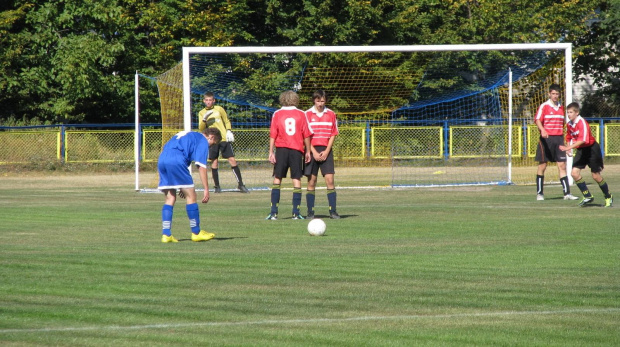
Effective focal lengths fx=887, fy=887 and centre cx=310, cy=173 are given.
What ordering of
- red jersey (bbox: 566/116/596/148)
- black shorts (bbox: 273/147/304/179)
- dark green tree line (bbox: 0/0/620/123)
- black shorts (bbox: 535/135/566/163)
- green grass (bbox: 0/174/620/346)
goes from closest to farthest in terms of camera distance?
1. green grass (bbox: 0/174/620/346)
2. black shorts (bbox: 273/147/304/179)
3. red jersey (bbox: 566/116/596/148)
4. black shorts (bbox: 535/135/566/163)
5. dark green tree line (bbox: 0/0/620/123)

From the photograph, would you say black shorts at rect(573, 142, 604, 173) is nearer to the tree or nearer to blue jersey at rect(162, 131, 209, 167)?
blue jersey at rect(162, 131, 209, 167)

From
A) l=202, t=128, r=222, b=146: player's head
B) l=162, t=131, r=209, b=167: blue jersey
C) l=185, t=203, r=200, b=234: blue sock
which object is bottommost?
l=185, t=203, r=200, b=234: blue sock

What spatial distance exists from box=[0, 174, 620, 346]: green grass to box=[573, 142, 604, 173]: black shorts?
3.72 ft

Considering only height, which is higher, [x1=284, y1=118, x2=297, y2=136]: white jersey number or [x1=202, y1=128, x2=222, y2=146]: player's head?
[x1=284, y1=118, x2=297, y2=136]: white jersey number

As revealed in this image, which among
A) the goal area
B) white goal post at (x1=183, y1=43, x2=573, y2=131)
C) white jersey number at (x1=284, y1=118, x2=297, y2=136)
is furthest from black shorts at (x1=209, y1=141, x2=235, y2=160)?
white jersey number at (x1=284, y1=118, x2=297, y2=136)

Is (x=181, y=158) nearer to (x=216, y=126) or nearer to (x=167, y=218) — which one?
(x=167, y=218)

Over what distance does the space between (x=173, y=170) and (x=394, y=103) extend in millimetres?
18838

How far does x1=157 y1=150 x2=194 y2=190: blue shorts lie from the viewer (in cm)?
1035

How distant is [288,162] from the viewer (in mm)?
13133

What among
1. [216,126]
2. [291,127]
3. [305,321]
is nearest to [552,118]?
[291,127]

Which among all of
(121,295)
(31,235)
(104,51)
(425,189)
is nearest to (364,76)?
(425,189)

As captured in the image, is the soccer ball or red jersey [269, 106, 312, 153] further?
red jersey [269, 106, 312, 153]

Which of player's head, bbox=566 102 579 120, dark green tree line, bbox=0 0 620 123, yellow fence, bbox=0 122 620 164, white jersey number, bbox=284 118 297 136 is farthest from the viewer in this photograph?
dark green tree line, bbox=0 0 620 123

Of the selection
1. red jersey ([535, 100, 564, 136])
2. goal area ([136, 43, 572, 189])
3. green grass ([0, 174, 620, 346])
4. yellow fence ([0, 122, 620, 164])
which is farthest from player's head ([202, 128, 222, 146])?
yellow fence ([0, 122, 620, 164])
